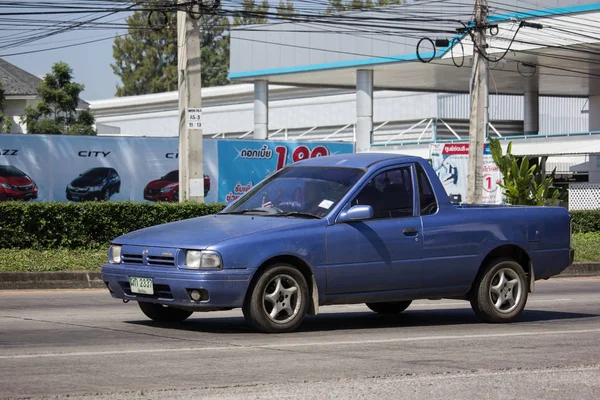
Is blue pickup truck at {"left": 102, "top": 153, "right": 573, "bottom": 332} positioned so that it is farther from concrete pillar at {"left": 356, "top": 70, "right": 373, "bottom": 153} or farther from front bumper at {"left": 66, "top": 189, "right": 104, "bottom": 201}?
concrete pillar at {"left": 356, "top": 70, "right": 373, "bottom": 153}

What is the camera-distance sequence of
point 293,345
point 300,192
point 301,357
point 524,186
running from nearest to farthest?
point 301,357
point 293,345
point 300,192
point 524,186

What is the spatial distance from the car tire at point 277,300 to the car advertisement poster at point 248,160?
2040cm

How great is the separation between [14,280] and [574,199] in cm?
2541

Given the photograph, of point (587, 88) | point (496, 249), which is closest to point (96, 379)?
point (496, 249)

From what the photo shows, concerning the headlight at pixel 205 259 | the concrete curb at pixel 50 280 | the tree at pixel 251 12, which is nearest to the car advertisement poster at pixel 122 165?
the tree at pixel 251 12

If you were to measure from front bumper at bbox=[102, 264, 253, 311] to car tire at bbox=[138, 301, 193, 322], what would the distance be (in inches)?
34.4

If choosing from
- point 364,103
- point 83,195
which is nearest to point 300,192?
point 83,195

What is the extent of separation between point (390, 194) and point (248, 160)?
68.0 feet

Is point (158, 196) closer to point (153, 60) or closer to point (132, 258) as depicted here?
point (132, 258)

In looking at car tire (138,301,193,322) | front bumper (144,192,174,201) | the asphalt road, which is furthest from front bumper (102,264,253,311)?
front bumper (144,192,174,201)

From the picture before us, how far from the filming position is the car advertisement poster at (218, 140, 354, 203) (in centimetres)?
3050

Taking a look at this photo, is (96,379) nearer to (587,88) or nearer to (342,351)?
(342,351)

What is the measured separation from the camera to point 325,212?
9.81m

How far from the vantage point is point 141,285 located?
367 inches
